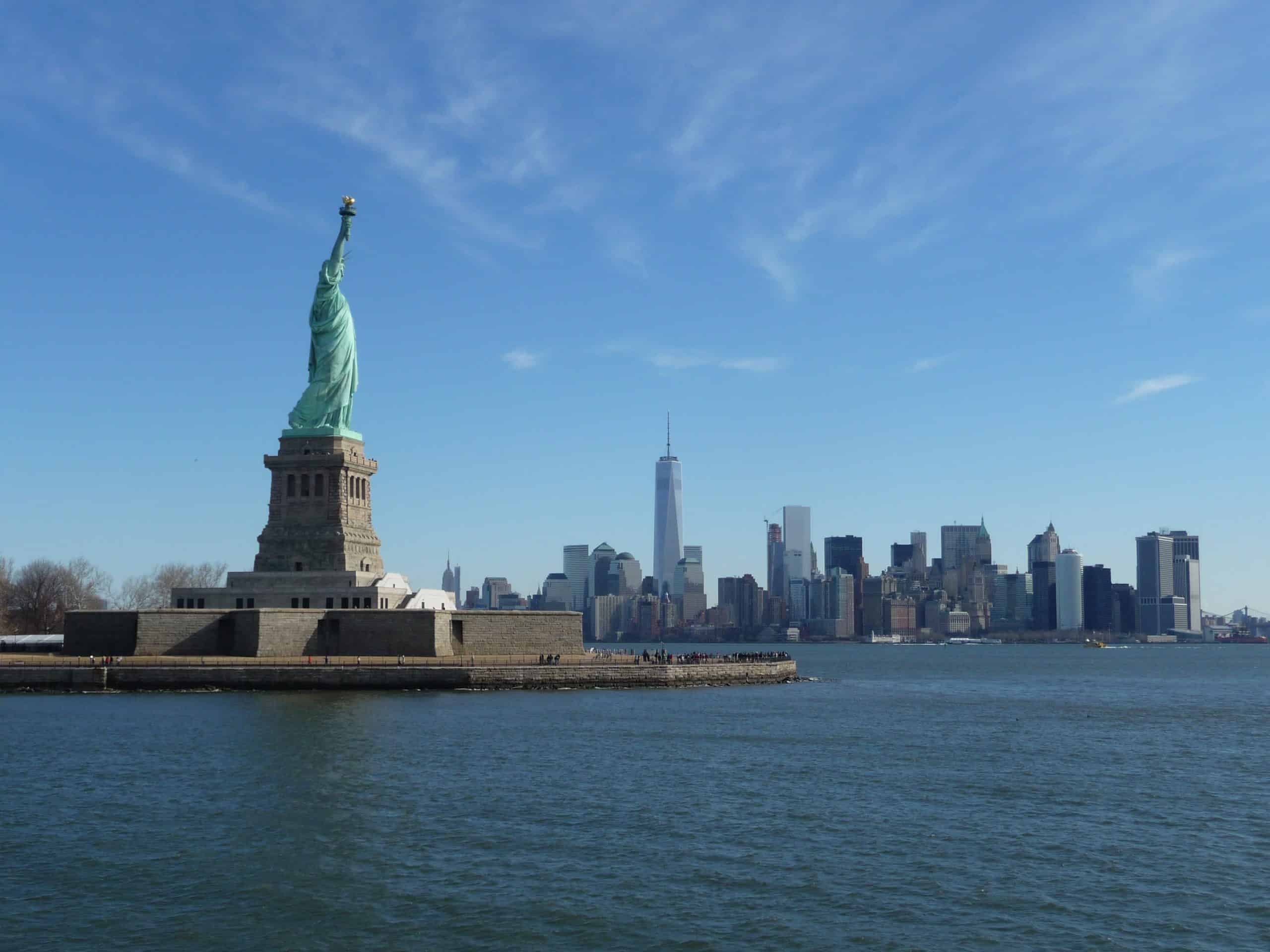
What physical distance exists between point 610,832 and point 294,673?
41.1 m

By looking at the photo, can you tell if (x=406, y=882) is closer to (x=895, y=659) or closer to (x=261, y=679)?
(x=261, y=679)

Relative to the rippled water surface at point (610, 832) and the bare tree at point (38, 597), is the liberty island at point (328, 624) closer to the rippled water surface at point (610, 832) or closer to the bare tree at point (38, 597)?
the rippled water surface at point (610, 832)

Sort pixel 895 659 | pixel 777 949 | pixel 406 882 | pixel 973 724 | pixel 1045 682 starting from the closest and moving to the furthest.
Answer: pixel 777 949 → pixel 406 882 → pixel 973 724 → pixel 1045 682 → pixel 895 659

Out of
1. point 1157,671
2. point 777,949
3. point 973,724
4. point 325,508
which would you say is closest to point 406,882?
point 777,949

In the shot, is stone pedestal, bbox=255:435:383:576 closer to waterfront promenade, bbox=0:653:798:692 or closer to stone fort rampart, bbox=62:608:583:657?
stone fort rampart, bbox=62:608:583:657

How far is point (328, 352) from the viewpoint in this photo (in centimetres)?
8838

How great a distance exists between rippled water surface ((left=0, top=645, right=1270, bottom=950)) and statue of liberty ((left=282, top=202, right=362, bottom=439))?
26.6 meters

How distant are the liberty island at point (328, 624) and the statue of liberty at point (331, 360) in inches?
3.8

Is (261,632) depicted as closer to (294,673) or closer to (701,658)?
(294,673)

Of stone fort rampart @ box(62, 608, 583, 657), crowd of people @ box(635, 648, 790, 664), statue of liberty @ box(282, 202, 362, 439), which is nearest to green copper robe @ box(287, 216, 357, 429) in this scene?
statue of liberty @ box(282, 202, 362, 439)

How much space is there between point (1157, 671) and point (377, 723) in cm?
11551

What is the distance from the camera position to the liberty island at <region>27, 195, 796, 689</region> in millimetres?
72812

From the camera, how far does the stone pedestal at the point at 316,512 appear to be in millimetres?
83812

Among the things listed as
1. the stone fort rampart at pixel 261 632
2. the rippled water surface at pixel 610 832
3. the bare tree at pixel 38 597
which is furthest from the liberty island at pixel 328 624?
the bare tree at pixel 38 597
